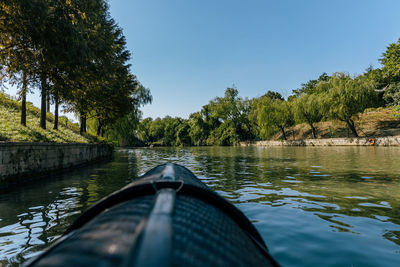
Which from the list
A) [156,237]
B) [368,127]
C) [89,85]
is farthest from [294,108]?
[156,237]

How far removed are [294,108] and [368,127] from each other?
11.9m

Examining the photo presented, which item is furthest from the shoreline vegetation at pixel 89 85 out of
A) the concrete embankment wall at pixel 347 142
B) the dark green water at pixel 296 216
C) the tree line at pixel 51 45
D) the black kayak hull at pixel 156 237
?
the black kayak hull at pixel 156 237

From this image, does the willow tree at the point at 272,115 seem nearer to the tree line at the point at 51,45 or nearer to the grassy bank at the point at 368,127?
A: the grassy bank at the point at 368,127

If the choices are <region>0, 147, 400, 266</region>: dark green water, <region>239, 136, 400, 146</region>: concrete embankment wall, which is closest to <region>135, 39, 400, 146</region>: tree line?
<region>239, 136, 400, 146</region>: concrete embankment wall

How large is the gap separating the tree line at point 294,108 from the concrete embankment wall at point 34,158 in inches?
831

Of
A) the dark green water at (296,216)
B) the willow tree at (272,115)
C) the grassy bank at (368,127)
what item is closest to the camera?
the dark green water at (296,216)

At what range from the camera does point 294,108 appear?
39969 mm

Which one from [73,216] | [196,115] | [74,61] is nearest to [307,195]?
[73,216]

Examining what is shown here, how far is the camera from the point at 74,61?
9.20 m

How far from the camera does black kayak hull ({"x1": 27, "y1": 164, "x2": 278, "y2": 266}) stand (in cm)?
72

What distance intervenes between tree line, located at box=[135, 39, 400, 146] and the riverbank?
21.1 meters

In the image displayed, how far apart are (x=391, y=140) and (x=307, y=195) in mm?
30016

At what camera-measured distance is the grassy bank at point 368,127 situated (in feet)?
110

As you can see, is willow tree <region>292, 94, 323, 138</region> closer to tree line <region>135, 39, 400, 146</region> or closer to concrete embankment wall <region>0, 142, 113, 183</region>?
tree line <region>135, 39, 400, 146</region>
